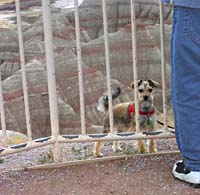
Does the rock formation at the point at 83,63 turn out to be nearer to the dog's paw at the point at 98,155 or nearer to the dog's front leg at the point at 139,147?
the dog's front leg at the point at 139,147

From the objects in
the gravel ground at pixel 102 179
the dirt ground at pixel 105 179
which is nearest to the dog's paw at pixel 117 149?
the gravel ground at pixel 102 179

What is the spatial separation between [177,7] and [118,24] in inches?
207

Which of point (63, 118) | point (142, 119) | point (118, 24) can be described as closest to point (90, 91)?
point (63, 118)

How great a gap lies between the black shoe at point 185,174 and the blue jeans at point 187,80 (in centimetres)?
4

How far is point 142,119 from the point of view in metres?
4.69

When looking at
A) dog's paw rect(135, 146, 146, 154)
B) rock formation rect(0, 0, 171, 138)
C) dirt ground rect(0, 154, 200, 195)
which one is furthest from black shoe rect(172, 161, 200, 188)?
rock formation rect(0, 0, 171, 138)

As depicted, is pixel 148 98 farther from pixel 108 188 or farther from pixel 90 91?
pixel 90 91

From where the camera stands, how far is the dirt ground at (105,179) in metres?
3.42

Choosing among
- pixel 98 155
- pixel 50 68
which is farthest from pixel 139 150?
pixel 50 68

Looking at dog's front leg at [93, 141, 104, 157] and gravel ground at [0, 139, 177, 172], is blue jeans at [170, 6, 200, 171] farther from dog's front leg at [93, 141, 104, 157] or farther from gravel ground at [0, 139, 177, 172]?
dog's front leg at [93, 141, 104, 157]

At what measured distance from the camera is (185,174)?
3.44 meters

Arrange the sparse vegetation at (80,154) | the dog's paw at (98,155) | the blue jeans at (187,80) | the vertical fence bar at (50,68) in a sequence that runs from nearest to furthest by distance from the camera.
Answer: the blue jeans at (187,80) → the vertical fence bar at (50,68) → the sparse vegetation at (80,154) → the dog's paw at (98,155)

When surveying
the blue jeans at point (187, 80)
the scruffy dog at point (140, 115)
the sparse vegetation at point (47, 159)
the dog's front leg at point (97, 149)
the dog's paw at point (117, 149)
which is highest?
the blue jeans at point (187, 80)

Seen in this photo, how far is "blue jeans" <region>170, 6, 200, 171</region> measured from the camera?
3129 mm
